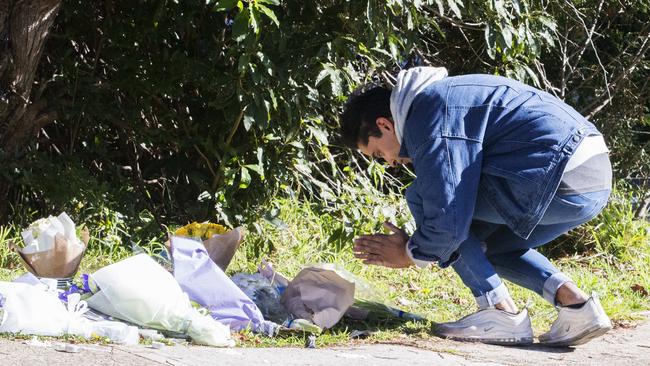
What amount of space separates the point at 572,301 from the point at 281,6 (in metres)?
2.07

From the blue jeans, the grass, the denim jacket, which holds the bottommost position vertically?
the grass

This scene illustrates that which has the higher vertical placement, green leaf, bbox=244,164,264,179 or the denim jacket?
the denim jacket

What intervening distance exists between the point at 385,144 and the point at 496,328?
0.87 meters

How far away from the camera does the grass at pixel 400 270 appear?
4.37 metres

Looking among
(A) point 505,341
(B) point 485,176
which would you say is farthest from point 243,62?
(A) point 505,341

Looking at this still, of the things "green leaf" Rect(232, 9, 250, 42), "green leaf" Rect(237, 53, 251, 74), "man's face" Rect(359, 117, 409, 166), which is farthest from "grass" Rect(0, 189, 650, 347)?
"green leaf" Rect(232, 9, 250, 42)

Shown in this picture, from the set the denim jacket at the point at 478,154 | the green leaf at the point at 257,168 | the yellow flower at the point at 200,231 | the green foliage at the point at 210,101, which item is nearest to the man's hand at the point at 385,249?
the denim jacket at the point at 478,154

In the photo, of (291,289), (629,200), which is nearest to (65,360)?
(291,289)

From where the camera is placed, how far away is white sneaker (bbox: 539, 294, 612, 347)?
158 inches

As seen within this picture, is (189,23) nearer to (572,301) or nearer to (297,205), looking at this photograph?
(297,205)

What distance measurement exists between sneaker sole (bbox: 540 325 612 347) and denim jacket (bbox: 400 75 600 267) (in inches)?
18.4

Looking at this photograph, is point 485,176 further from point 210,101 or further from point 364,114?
point 210,101

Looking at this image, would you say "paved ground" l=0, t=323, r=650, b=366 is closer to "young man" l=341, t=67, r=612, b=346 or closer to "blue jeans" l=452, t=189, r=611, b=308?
"young man" l=341, t=67, r=612, b=346

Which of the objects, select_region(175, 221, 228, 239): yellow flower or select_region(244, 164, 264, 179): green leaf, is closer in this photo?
select_region(175, 221, 228, 239): yellow flower
